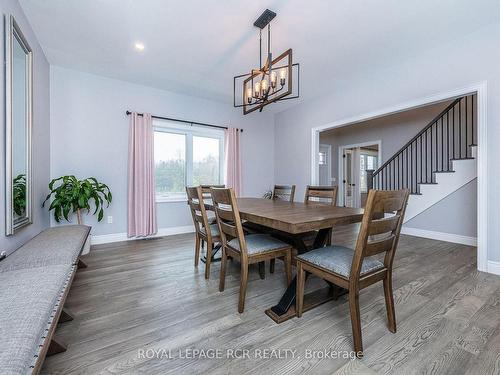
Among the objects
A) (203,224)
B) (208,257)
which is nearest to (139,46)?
(203,224)

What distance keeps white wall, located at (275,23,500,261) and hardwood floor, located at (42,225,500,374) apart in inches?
49.4

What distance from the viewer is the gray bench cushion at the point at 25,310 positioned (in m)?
0.70

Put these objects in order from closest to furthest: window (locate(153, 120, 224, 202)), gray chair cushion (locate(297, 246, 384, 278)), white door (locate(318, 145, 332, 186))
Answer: gray chair cushion (locate(297, 246, 384, 278))
window (locate(153, 120, 224, 202))
white door (locate(318, 145, 332, 186))

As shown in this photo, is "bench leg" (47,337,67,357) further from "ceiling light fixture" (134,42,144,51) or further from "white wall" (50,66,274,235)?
"ceiling light fixture" (134,42,144,51)

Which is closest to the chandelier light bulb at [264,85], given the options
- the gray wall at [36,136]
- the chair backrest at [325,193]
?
the chair backrest at [325,193]

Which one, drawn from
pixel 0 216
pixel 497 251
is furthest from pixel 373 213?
pixel 0 216

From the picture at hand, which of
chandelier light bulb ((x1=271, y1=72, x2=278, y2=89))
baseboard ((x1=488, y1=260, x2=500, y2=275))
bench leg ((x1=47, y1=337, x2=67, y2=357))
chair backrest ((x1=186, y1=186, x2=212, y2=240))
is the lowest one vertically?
bench leg ((x1=47, y1=337, x2=67, y2=357))

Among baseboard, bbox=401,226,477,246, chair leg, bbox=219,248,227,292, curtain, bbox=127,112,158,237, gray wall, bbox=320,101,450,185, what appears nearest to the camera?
chair leg, bbox=219,248,227,292

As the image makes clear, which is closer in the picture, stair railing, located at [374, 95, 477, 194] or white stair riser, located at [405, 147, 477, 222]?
white stair riser, located at [405, 147, 477, 222]

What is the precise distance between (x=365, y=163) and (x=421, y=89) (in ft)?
15.0

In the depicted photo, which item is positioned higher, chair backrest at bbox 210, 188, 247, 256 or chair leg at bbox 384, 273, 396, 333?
chair backrest at bbox 210, 188, 247, 256

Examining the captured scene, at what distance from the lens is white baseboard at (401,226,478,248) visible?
3432 millimetres

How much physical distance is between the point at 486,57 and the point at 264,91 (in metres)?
2.40

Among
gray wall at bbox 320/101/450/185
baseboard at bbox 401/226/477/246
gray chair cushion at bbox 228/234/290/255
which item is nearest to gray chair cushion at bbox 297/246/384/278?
gray chair cushion at bbox 228/234/290/255
